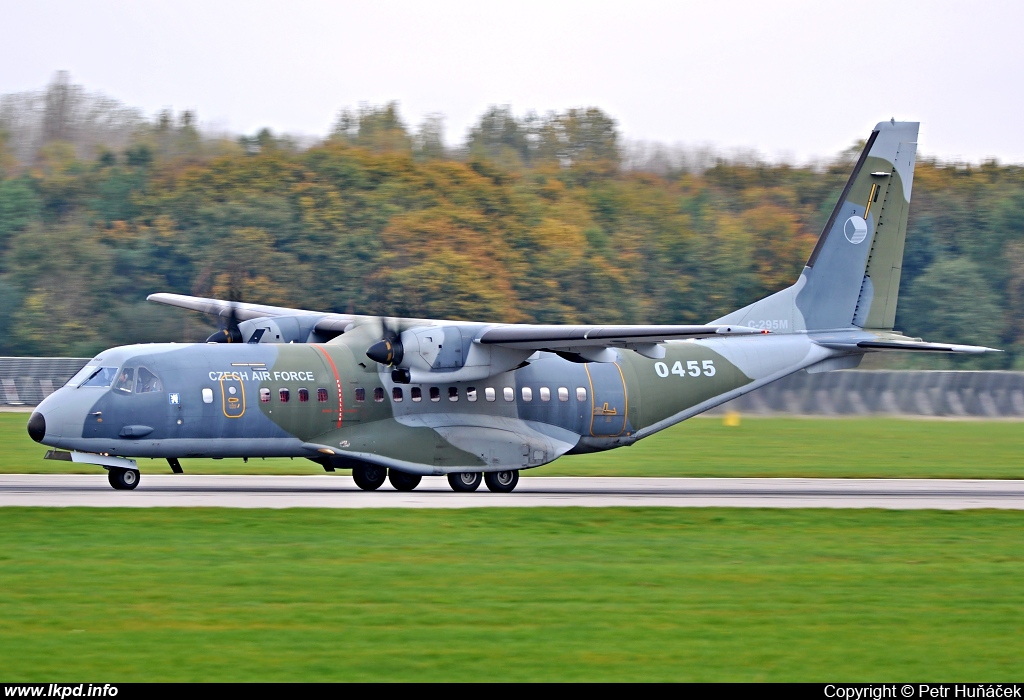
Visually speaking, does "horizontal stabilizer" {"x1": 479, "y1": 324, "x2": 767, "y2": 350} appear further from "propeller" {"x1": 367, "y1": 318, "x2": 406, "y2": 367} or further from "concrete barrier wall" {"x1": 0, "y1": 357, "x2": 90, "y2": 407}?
"concrete barrier wall" {"x1": 0, "y1": 357, "x2": 90, "y2": 407}

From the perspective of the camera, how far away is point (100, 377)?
21.6m

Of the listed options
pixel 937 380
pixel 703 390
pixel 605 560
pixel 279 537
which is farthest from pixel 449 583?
pixel 937 380

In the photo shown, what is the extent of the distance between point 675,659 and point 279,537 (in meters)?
7.74

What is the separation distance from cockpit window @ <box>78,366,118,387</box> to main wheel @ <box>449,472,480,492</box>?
6454 millimetres

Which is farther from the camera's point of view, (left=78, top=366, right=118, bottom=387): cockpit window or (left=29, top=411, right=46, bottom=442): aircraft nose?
(left=78, top=366, right=118, bottom=387): cockpit window

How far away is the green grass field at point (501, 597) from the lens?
980cm

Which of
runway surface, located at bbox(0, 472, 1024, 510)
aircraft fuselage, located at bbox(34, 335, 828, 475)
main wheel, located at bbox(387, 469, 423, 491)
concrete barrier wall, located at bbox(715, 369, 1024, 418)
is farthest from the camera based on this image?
concrete barrier wall, located at bbox(715, 369, 1024, 418)

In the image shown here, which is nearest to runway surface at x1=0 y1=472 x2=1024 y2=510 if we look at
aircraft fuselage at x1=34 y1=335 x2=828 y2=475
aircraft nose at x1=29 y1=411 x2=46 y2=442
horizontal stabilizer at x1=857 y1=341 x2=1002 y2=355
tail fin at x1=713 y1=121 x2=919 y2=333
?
aircraft fuselage at x1=34 y1=335 x2=828 y2=475

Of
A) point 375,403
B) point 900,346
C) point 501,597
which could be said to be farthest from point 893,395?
point 501,597

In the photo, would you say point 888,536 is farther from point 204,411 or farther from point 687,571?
point 204,411

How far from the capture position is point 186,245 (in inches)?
2234

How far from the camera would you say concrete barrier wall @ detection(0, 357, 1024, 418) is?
44188mm

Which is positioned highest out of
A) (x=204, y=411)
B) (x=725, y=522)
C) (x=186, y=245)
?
(x=186, y=245)

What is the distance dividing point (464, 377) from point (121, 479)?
6.31 metres
